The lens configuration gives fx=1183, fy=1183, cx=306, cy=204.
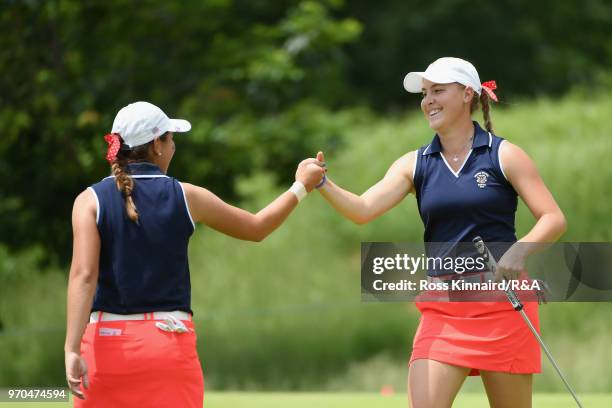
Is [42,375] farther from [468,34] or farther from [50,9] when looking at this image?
[468,34]

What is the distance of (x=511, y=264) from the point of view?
4.27 metres

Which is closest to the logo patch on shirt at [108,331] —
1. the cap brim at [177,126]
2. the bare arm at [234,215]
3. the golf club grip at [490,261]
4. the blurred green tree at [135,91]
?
the bare arm at [234,215]

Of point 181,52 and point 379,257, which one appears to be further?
point 181,52

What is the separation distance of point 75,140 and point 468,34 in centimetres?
1647

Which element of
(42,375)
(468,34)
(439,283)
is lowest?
(42,375)

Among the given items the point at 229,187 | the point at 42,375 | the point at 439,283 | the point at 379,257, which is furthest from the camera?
the point at 42,375

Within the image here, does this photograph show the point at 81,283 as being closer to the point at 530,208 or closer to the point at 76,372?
the point at 76,372

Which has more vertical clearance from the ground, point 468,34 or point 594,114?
point 468,34

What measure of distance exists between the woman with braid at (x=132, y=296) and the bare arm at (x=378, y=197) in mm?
900

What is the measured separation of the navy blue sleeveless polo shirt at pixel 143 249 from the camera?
388 cm

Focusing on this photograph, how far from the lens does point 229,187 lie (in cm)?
1207

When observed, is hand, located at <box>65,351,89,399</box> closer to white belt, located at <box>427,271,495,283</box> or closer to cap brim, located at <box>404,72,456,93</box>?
white belt, located at <box>427,271,495,283</box>

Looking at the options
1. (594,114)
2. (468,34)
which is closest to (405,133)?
(594,114)

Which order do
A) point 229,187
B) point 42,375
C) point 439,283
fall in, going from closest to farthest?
1. point 439,283
2. point 229,187
3. point 42,375
